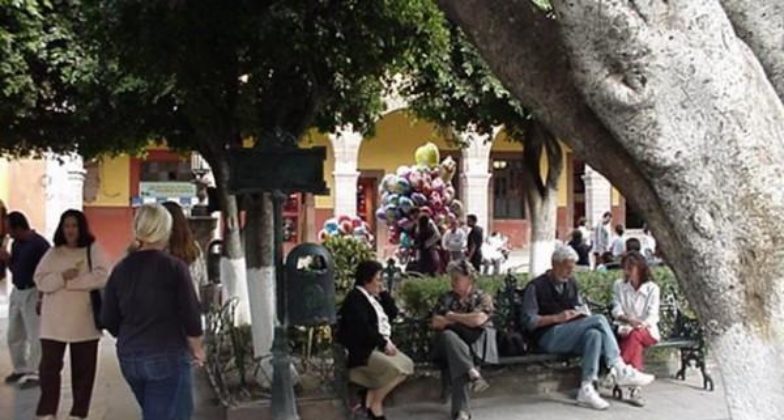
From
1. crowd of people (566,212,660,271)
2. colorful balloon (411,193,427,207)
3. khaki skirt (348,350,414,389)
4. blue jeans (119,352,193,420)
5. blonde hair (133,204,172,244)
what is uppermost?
colorful balloon (411,193,427,207)

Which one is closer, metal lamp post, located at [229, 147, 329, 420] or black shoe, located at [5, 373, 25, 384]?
metal lamp post, located at [229, 147, 329, 420]

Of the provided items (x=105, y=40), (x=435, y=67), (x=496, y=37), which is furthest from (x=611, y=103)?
(x=435, y=67)

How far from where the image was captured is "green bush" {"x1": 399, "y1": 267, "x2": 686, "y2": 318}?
838 cm

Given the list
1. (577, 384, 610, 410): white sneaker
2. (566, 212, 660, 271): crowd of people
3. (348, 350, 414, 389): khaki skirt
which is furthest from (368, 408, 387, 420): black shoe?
(566, 212, 660, 271): crowd of people

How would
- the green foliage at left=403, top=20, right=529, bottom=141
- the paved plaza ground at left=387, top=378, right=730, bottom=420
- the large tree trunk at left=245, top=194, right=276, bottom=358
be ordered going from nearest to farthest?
the paved plaza ground at left=387, top=378, right=730, bottom=420
the large tree trunk at left=245, top=194, right=276, bottom=358
the green foliage at left=403, top=20, right=529, bottom=141

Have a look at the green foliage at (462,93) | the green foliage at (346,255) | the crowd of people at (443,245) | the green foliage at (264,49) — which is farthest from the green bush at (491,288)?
the crowd of people at (443,245)

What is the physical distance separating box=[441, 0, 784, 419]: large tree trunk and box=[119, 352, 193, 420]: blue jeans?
8.88 feet

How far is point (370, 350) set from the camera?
6441mm

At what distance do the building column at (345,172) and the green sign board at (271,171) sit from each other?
56.5 feet

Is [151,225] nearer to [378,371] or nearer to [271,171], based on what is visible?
[271,171]

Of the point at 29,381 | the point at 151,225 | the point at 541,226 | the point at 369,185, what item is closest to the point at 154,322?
the point at 151,225

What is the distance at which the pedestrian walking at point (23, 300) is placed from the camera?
25.8ft

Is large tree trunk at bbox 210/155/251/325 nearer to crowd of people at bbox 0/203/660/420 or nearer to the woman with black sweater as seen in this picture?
crowd of people at bbox 0/203/660/420

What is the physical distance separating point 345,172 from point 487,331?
673 inches
